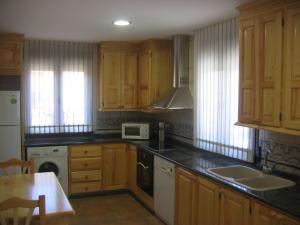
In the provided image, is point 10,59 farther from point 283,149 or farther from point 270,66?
point 283,149

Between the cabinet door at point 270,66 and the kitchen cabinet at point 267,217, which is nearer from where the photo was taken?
the kitchen cabinet at point 267,217

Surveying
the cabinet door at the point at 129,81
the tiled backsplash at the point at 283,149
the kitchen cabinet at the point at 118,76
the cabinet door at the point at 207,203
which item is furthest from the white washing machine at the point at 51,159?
the tiled backsplash at the point at 283,149

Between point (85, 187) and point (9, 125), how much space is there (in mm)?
1448

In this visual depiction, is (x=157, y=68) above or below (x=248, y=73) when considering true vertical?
above

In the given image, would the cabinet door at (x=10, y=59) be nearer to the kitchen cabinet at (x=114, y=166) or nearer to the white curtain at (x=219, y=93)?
the kitchen cabinet at (x=114, y=166)

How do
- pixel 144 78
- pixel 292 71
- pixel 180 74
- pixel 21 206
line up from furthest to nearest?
pixel 144 78 → pixel 180 74 → pixel 292 71 → pixel 21 206

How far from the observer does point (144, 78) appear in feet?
17.3

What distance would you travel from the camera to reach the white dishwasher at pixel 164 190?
385 centimetres

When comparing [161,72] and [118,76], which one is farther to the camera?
[118,76]

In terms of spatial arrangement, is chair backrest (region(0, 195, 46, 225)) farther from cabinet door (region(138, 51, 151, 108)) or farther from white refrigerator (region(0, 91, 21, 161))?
cabinet door (region(138, 51, 151, 108))

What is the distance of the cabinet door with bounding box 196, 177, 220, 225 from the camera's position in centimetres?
302

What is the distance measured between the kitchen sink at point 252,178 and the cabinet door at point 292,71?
1.87 feet

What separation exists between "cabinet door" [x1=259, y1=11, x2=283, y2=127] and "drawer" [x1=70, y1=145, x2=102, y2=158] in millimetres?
2898

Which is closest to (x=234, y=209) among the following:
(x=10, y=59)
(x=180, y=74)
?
(x=180, y=74)
